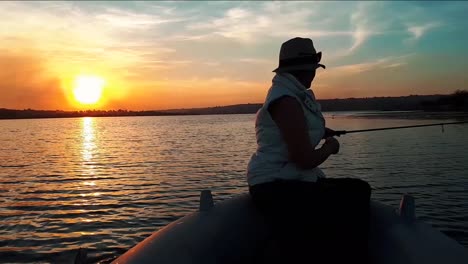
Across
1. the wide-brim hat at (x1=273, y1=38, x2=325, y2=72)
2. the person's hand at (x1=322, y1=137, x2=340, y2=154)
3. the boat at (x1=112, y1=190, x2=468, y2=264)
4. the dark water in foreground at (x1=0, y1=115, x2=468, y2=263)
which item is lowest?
the dark water in foreground at (x1=0, y1=115, x2=468, y2=263)

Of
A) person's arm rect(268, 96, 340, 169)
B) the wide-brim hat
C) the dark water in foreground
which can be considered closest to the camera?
person's arm rect(268, 96, 340, 169)

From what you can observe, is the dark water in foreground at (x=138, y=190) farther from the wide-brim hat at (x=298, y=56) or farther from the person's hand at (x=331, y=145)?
the wide-brim hat at (x=298, y=56)

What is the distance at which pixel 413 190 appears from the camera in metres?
13.1

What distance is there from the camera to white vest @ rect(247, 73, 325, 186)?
338cm

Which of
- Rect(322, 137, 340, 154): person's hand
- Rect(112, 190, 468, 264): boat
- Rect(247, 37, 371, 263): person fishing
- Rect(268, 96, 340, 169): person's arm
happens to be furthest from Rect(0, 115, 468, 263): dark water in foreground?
Rect(268, 96, 340, 169): person's arm

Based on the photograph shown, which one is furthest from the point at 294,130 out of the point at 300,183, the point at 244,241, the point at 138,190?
the point at 138,190

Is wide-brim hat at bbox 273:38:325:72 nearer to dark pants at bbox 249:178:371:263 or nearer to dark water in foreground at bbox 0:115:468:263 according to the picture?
dark pants at bbox 249:178:371:263

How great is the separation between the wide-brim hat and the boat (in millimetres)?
1328

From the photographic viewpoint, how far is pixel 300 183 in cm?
336

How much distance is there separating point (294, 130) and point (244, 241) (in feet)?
4.25

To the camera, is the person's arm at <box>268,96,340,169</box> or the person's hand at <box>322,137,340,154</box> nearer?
the person's arm at <box>268,96,340,169</box>

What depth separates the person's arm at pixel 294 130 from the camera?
318 centimetres

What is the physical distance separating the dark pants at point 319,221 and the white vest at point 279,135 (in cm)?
9

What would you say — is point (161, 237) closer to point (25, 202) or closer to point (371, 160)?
point (25, 202)
